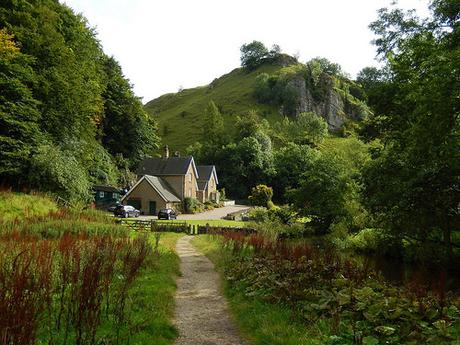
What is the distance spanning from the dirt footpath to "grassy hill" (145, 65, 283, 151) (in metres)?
105

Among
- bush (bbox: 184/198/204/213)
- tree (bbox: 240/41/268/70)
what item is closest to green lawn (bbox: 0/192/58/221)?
bush (bbox: 184/198/204/213)

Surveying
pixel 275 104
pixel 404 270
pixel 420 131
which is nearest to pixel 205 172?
pixel 404 270

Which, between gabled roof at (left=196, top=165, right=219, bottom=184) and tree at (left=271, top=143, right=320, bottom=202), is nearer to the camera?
gabled roof at (left=196, top=165, right=219, bottom=184)

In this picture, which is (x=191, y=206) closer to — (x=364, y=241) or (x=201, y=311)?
(x=364, y=241)

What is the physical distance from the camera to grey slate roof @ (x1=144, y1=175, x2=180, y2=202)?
58312 mm

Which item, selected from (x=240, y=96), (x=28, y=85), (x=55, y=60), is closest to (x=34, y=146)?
(x=28, y=85)

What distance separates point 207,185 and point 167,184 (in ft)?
Answer: 36.4

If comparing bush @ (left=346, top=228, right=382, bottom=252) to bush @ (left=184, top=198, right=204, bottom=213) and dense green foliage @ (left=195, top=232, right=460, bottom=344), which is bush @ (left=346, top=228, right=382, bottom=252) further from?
bush @ (left=184, top=198, right=204, bottom=213)

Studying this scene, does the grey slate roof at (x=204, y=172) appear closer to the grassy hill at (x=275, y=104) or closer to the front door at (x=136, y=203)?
the front door at (x=136, y=203)

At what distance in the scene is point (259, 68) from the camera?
183 meters

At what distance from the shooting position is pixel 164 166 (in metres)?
67.5

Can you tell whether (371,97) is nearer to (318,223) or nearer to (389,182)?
(389,182)

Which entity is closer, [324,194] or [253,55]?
[324,194]

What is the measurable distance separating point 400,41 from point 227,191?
220ft
